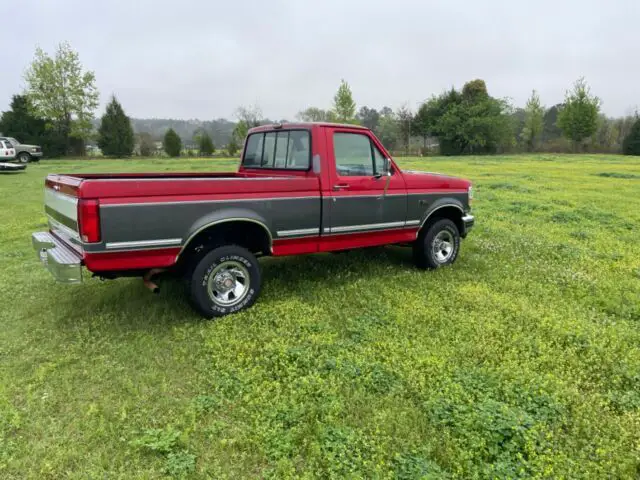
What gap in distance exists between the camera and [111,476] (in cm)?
261

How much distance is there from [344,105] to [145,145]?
22.3 meters

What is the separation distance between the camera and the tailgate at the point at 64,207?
392 cm

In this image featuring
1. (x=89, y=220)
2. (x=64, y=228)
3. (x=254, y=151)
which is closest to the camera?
(x=89, y=220)

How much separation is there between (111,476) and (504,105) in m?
55.7

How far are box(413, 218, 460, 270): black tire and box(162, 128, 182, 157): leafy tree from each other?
150 ft

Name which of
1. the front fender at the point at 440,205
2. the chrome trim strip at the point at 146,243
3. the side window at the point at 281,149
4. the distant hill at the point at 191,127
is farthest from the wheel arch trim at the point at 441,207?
the distant hill at the point at 191,127

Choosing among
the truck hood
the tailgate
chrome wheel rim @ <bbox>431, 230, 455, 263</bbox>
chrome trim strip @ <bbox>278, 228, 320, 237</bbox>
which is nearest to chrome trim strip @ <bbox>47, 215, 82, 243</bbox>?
the tailgate

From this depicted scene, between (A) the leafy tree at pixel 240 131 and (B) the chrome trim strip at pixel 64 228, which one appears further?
(A) the leafy tree at pixel 240 131

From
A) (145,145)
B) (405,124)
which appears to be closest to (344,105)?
(405,124)

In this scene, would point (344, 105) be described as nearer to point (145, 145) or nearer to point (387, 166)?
point (145, 145)

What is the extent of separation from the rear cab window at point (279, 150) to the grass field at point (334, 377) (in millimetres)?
1482

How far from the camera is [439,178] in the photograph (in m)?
6.29

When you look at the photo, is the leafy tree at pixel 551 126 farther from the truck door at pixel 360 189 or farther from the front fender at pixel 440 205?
the truck door at pixel 360 189

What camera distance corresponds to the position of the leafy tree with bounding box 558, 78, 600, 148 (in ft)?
155
